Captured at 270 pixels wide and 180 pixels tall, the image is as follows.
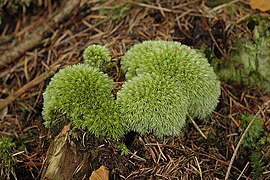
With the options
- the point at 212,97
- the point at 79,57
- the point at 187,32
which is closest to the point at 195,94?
the point at 212,97

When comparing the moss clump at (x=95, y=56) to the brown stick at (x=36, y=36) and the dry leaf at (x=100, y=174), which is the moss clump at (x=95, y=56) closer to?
the dry leaf at (x=100, y=174)

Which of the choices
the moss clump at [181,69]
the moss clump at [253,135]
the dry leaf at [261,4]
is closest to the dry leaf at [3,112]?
the moss clump at [181,69]

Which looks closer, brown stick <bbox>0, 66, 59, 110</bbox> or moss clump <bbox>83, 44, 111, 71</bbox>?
moss clump <bbox>83, 44, 111, 71</bbox>

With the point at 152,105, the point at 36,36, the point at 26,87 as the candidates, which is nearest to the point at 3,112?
the point at 26,87

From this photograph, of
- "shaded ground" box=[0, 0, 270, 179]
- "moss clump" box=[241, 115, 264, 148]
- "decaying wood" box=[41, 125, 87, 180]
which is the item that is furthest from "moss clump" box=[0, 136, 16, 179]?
"moss clump" box=[241, 115, 264, 148]

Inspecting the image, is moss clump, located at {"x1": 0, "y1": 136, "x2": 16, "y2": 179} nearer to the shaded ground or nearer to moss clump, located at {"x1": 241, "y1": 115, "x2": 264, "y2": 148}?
the shaded ground

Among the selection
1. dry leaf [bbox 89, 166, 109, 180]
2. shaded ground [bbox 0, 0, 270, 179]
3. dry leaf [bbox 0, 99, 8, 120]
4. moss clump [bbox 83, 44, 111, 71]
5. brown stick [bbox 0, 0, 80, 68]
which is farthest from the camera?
brown stick [bbox 0, 0, 80, 68]

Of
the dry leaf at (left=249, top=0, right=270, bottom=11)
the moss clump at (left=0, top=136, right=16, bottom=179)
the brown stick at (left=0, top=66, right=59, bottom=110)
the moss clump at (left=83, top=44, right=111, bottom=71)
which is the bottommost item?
the moss clump at (left=0, top=136, right=16, bottom=179)
